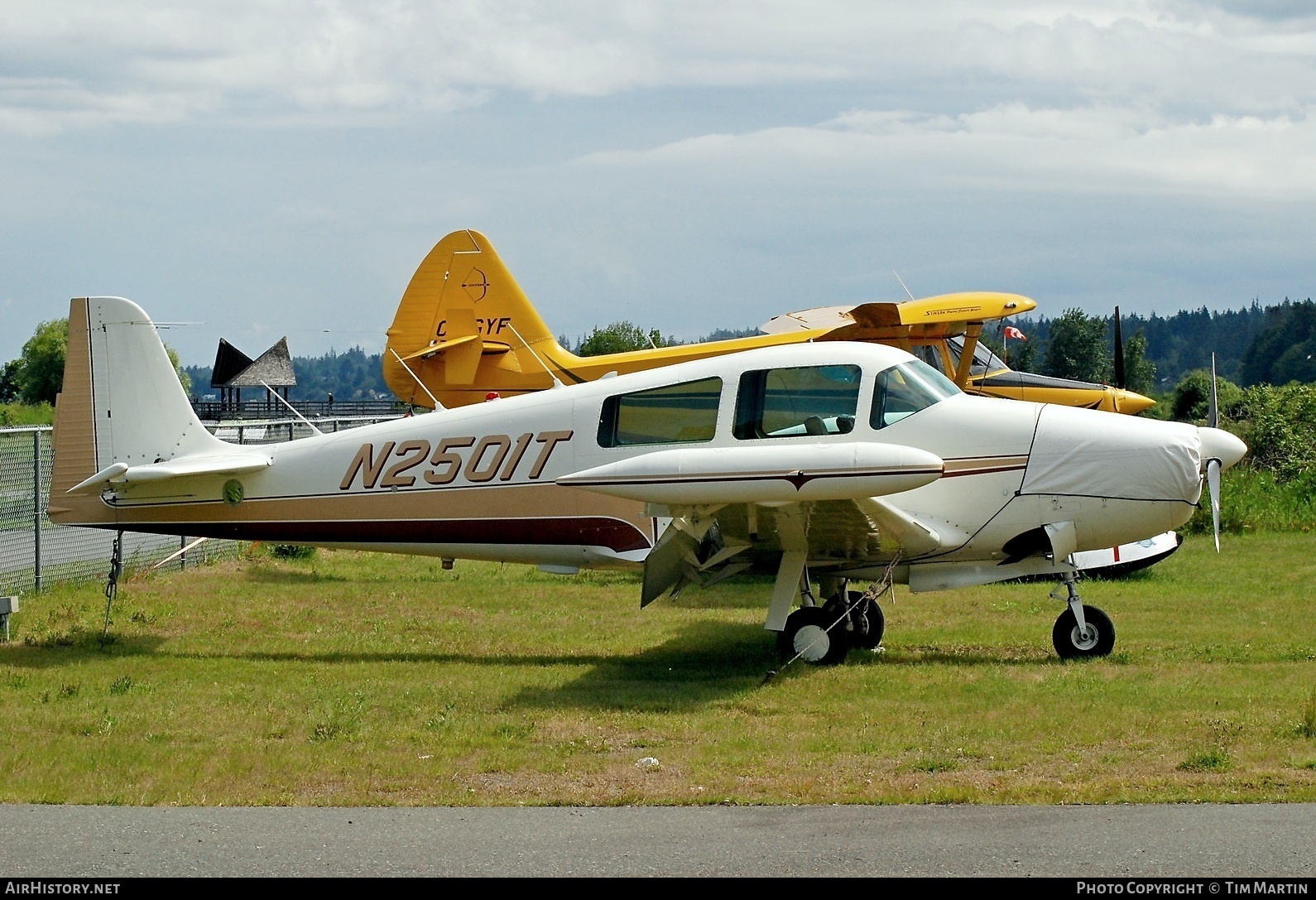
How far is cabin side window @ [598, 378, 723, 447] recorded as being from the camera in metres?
10.2

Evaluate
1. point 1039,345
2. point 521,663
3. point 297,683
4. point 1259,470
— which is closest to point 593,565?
point 521,663

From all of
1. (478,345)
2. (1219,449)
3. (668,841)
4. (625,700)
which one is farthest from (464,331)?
(668,841)

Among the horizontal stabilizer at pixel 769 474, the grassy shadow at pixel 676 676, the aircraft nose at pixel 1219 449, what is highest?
the aircraft nose at pixel 1219 449

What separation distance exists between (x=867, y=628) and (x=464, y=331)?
940cm

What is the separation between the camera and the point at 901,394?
396 inches

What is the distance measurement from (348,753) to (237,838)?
6.52 ft

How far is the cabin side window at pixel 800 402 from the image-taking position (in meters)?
9.98

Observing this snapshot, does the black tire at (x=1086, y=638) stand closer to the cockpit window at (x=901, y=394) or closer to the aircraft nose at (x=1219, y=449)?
the aircraft nose at (x=1219, y=449)

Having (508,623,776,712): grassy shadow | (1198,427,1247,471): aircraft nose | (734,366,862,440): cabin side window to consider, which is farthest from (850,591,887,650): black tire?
(1198,427,1247,471): aircraft nose

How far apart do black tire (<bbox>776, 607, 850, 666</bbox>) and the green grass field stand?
14 cm

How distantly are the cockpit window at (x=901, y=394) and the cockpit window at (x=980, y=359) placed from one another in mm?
7675

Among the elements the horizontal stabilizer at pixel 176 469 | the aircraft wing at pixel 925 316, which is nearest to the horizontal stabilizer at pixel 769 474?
the horizontal stabilizer at pixel 176 469

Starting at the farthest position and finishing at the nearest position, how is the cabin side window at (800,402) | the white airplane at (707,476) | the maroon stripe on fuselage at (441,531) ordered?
1. the maroon stripe on fuselage at (441,531)
2. the cabin side window at (800,402)
3. the white airplane at (707,476)

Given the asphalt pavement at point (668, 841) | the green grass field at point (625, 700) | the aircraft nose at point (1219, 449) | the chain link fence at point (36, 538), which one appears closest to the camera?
the asphalt pavement at point (668, 841)
